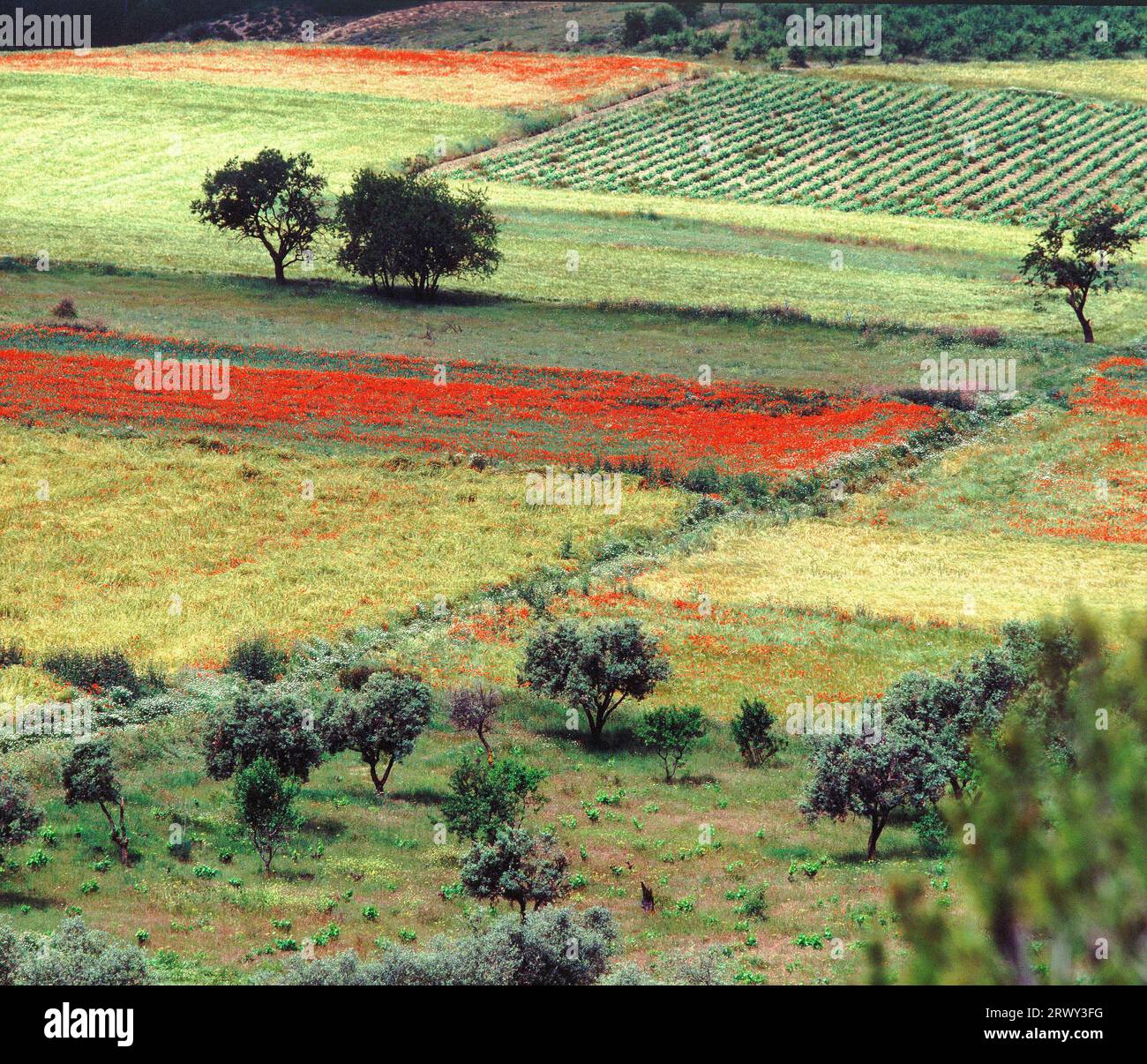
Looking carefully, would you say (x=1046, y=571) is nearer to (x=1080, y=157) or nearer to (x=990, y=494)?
(x=990, y=494)

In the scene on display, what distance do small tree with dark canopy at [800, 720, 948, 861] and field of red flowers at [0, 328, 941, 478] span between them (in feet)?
99.3

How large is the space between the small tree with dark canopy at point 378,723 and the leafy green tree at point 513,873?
301 inches

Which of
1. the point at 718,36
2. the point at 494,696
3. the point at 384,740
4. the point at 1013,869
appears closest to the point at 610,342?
the point at 494,696

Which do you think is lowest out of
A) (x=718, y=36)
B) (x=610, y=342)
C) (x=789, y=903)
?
(x=789, y=903)

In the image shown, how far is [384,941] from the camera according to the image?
27078 millimetres

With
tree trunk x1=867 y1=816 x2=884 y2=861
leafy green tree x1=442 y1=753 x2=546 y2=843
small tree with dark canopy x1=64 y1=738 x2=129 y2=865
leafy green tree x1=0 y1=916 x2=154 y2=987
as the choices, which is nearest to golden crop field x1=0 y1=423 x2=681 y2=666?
small tree with dark canopy x1=64 y1=738 x2=129 y2=865

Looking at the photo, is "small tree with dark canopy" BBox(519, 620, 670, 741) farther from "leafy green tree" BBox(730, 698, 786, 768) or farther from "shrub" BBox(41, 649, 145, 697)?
"shrub" BBox(41, 649, 145, 697)

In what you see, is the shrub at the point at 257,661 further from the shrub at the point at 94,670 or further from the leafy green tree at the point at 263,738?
the leafy green tree at the point at 263,738

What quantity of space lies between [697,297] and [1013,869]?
82.2 metres

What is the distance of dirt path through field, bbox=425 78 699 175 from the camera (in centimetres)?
12231

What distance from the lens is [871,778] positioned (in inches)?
1293

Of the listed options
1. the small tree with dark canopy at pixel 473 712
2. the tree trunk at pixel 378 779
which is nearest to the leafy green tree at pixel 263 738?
the tree trunk at pixel 378 779

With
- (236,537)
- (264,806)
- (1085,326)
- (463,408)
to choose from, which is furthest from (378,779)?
(1085,326)

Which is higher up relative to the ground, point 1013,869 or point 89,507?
point 1013,869
